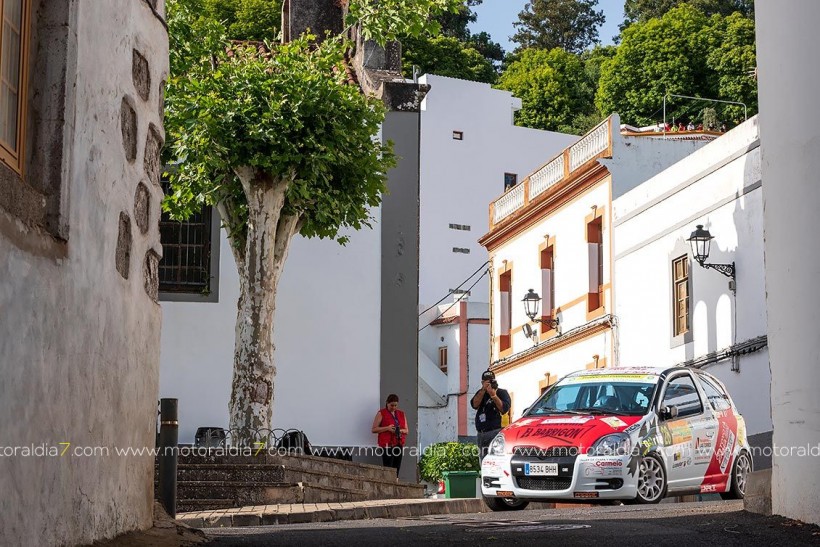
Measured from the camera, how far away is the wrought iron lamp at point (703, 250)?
26453mm

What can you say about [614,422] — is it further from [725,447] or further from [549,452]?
[725,447]

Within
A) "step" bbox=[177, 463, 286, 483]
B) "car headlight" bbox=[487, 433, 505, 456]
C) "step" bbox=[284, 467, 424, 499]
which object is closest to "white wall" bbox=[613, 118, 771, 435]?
"step" bbox=[284, 467, 424, 499]

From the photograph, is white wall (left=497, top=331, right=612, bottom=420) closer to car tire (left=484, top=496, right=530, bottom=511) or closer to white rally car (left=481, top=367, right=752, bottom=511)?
white rally car (left=481, top=367, right=752, bottom=511)

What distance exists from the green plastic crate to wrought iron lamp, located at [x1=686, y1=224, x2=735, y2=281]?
350 inches

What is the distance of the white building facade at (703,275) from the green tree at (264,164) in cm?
857

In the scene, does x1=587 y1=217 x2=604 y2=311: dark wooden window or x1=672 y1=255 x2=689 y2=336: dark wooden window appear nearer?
x1=672 y1=255 x2=689 y2=336: dark wooden window

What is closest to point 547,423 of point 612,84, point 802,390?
point 802,390

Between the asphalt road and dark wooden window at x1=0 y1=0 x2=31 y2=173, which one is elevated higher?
dark wooden window at x1=0 y1=0 x2=31 y2=173

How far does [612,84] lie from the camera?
62.9 meters

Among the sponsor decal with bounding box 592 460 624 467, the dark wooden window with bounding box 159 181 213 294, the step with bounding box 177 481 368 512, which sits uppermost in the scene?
the dark wooden window with bounding box 159 181 213 294

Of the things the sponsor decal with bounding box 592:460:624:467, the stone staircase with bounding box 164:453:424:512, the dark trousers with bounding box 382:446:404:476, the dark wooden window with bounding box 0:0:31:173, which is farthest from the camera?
the dark trousers with bounding box 382:446:404:476

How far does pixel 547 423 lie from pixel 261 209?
523cm

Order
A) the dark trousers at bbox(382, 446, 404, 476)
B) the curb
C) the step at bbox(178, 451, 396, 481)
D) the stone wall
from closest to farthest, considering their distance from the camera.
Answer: the stone wall < the curb < the step at bbox(178, 451, 396, 481) < the dark trousers at bbox(382, 446, 404, 476)

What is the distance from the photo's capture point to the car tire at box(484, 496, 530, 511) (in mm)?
15836
